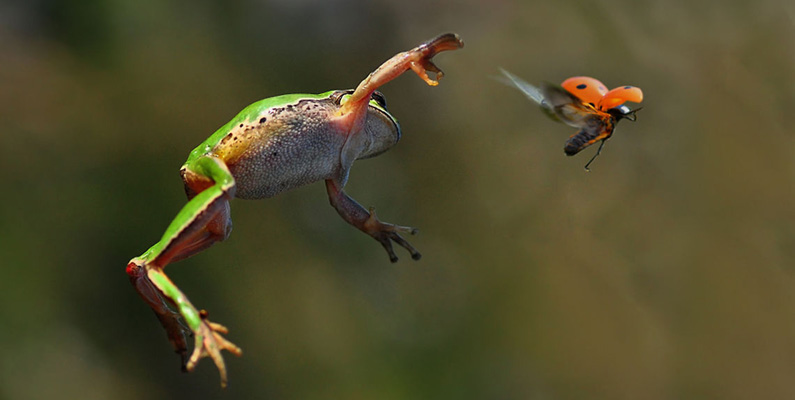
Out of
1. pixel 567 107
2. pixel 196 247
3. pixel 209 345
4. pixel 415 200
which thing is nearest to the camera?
pixel 209 345

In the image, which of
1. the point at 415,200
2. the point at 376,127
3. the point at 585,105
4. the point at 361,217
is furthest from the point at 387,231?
the point at 415,200

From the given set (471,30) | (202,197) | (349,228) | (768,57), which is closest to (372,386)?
(349,228)

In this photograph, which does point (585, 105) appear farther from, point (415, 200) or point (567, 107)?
point (415, 200)

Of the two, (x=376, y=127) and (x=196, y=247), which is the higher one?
(x=376, y=127)

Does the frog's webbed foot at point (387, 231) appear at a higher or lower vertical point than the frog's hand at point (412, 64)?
lower

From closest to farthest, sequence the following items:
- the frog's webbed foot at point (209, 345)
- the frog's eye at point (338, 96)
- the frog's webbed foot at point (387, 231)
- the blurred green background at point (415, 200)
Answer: the frog's webbed foot at point (209, 345)
the frog's eye at point (338, 96)
the frog's webbed foot at point (387, 231)
the blurred green background at point (415, 200)

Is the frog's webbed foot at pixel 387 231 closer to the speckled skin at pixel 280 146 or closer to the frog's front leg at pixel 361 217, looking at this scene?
the frog's front leg at pixel 361 217

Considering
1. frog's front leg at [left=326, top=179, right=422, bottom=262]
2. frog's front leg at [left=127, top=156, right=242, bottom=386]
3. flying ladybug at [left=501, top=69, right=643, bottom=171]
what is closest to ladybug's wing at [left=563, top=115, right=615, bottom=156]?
flying ladybug at [left=501, top=69, right=643, bottom=171]

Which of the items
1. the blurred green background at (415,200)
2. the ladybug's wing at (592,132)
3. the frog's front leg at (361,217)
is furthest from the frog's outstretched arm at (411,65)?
the blurred green background at (415,200)

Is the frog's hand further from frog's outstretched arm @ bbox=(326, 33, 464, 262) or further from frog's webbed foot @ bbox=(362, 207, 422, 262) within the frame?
frog's webbed foot @ bbox=(362, 207, 422, 262)
